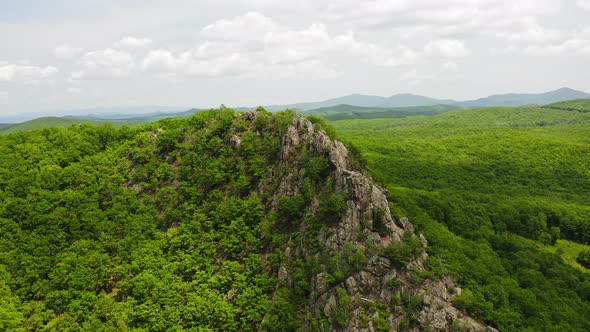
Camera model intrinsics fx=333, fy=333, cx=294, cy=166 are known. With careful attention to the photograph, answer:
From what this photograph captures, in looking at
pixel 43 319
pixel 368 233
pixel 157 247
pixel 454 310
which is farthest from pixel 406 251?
pixel 43 319

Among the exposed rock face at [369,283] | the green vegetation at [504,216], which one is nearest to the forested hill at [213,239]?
the exposed rock face at [369,283]

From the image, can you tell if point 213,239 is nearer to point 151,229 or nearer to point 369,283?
point 151,229

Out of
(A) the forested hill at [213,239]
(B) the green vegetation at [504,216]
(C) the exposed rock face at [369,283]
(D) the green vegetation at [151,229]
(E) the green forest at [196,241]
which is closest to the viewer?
(C) the exposed rock face at [369,283]

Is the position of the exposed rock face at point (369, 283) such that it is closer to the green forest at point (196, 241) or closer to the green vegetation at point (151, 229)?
the green forest at point (196, 241)

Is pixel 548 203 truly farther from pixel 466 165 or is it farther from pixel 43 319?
pixel 43 319

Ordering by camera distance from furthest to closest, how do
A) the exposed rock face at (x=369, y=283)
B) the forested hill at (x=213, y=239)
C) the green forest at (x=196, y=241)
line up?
1. the green forest at (x=196, y=241)
2. the forested hill at (x=213, y=239)
3. the exposed rock face at (x=369, y=283)

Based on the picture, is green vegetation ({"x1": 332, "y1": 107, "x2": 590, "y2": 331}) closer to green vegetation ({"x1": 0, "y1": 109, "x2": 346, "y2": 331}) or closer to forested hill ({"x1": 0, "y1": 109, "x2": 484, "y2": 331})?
forested hill ({"x1": 0, "y1": 109, "x2": 484, "y2": 331})
